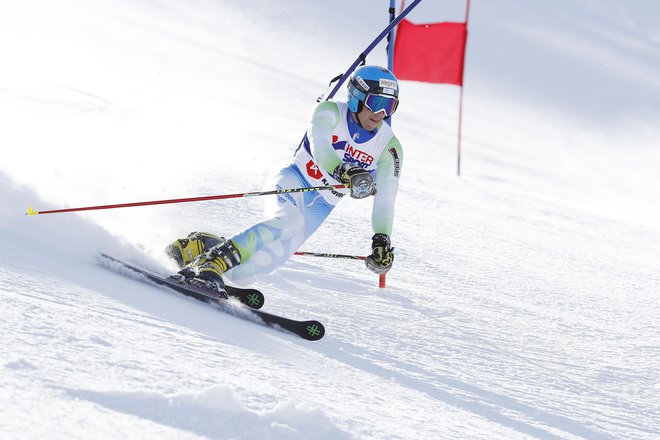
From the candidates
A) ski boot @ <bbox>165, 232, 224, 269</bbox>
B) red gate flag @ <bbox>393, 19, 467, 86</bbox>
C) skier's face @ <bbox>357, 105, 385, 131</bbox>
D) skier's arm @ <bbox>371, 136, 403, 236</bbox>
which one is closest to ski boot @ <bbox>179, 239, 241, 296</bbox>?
ski boot @ <bbox>165, 232, 224, 269</bbox>

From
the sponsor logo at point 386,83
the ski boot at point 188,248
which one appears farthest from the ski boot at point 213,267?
the sponsor logo at point 386,83

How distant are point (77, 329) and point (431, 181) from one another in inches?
325

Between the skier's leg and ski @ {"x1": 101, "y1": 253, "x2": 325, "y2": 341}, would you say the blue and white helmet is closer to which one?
the skier's leg

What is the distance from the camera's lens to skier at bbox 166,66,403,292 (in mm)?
4258

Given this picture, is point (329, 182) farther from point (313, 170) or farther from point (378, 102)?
point (378, 102)

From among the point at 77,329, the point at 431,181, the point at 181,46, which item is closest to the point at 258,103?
the point at 431,181

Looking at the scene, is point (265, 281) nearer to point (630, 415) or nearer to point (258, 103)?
point (630, 415)

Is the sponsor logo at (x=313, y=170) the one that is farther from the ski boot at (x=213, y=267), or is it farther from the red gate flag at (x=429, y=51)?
the red gate flag at (x=429, y=51)

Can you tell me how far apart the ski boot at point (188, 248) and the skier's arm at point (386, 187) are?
97 cm

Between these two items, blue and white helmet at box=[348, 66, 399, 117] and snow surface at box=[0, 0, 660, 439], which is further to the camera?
blue and white helmet at box=[348, 66, 399, 117]

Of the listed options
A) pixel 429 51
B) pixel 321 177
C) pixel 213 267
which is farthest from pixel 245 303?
pixel 429 51

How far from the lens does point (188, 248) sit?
4.66 meters

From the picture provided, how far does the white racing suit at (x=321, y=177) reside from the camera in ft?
14.5

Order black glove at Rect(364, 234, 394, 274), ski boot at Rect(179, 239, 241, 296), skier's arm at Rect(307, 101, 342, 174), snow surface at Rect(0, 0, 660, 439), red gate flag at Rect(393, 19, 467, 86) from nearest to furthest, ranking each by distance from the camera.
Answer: snow surface at Rect(0, 0, 660, 439) < ski boot at Rect(179, 239, 241, 296) < black glove at Rect(364, 234, 394, 274) < skier's arm at Rect(307, 101, 342, 174) < red gate flag at Rect(393, 19, 467, 86)
